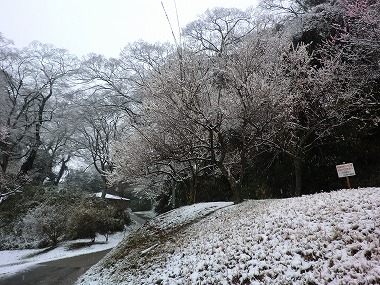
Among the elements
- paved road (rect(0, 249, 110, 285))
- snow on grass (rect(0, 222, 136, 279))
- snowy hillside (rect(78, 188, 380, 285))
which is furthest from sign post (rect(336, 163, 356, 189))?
snow on grass (rect(0, 222, 136, 279))

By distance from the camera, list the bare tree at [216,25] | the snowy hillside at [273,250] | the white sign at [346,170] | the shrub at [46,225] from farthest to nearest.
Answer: the bare tree at [216,25]
the shrub at [46,225]
the white sign at [346,170]
the snowy hillside at [273,250]

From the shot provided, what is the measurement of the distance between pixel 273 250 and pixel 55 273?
10.3m

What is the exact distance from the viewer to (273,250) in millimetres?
4988

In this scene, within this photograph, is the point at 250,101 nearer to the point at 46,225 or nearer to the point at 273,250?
the point at 273,250

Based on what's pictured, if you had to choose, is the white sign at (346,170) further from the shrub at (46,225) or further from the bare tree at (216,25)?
the shrub at (46,225)

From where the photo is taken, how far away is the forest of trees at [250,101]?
10.4m

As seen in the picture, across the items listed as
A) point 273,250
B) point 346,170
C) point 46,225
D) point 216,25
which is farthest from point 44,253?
point 216,25

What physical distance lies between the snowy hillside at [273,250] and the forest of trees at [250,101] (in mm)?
3619

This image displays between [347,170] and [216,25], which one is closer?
[347,170]

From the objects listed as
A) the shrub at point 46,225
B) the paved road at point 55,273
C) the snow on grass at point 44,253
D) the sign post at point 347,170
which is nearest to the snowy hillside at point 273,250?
the paved road at point 55,273

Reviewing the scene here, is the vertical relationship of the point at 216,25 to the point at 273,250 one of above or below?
above

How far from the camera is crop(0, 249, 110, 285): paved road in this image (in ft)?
33.1

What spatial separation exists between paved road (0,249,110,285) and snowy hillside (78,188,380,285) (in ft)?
4.80

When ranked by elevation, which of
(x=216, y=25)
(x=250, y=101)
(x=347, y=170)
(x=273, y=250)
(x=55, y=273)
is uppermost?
(x=216, y=25)
